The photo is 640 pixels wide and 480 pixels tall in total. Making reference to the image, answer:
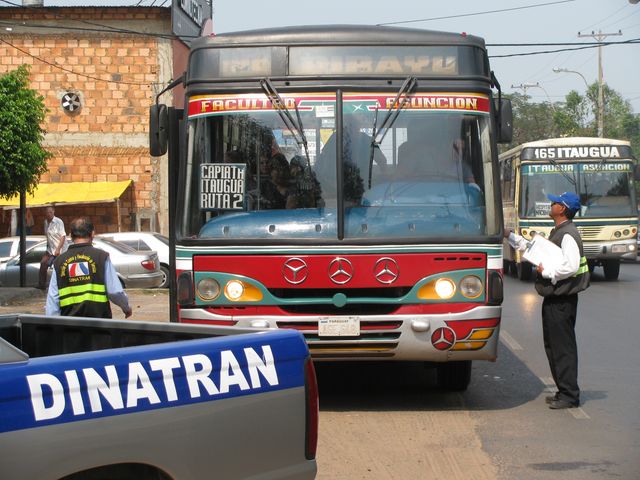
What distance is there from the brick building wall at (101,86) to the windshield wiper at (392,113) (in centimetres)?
2759

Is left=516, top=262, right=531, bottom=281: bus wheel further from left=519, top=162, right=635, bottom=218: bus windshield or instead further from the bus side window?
left=519, top=162, right=635, bottom=218: bus windshield

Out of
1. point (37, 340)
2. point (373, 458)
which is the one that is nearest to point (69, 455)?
point (37, 340)

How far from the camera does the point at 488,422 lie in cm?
828

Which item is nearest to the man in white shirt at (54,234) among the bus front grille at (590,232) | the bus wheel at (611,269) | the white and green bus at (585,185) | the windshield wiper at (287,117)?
the white and green bus at (585,185)

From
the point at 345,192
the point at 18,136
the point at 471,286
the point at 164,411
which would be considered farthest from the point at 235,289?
the point at 18,136

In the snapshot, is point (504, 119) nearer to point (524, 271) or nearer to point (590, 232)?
point (590, 232)

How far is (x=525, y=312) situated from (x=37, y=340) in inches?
488

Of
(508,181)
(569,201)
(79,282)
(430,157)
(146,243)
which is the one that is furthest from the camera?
(508,181)

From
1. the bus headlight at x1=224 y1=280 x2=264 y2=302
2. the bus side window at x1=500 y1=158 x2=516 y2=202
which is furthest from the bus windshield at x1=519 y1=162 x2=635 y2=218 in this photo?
the bus headlight at x1=224 y1=280 x2=264 y2=302

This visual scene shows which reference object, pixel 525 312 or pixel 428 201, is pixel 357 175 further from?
pixel 525 312

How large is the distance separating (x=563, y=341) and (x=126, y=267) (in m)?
13.7

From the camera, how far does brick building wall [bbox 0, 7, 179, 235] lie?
35219mm

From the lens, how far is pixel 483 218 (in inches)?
332

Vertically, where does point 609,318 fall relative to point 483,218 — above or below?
below
